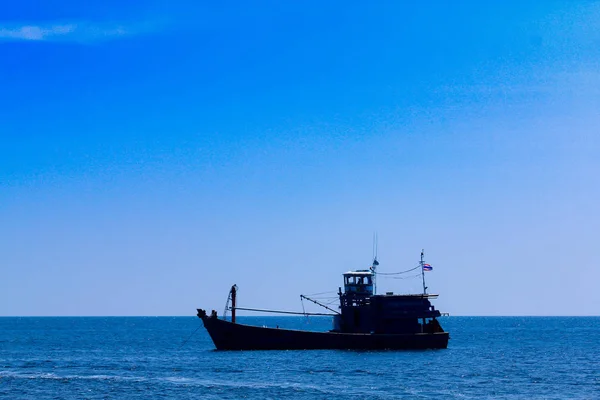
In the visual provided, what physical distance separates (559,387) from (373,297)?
73.9ft

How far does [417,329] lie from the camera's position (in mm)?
71812

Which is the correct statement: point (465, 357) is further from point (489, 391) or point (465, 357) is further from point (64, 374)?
point (64, 374)

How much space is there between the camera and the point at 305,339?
2798 inches

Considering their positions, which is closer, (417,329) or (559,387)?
(559,387)

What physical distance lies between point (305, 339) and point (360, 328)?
212 inches

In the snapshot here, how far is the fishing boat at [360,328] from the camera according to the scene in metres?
70.1

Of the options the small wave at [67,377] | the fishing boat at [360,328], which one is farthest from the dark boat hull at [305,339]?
the small wave at [67,377]

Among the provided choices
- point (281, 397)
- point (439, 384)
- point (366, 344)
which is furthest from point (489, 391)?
point (366, 344)

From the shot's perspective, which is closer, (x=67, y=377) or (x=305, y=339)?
(x=67, y=377)

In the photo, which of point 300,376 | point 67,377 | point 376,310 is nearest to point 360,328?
point 376,310

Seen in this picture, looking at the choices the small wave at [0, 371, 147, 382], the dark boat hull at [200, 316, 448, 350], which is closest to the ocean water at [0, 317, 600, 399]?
the small wave at [0, 371, 147, 382]

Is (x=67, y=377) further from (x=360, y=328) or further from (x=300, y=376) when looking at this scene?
(x=360, y=328)

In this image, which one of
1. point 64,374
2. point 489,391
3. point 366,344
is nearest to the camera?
point 489,391

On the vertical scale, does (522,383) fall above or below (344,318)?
below
